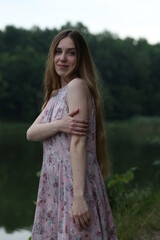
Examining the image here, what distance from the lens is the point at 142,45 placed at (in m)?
76.1

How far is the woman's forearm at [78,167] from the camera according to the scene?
2039 millimetres

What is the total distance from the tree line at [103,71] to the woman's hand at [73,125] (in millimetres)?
43582

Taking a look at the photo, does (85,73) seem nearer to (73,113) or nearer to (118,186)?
(73,113)

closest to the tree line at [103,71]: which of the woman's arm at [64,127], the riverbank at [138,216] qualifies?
the riverbank at [138,216]

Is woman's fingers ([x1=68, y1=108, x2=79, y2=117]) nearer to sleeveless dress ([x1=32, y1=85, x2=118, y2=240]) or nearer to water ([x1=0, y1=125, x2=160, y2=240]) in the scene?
sleeveless dress ([x1=32, y1=85, x2=118, y2=240])

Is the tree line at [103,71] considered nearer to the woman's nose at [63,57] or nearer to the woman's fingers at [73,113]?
the woman's nose at [63,57]

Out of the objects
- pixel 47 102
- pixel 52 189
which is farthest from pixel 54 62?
pixel 52 189

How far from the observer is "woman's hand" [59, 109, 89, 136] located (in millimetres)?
2105

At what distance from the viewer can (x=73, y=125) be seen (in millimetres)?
2107

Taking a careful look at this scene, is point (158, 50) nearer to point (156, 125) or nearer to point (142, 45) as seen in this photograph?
point (142, 45)

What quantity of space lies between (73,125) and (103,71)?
2544 inches

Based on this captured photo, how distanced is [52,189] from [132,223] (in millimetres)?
2316

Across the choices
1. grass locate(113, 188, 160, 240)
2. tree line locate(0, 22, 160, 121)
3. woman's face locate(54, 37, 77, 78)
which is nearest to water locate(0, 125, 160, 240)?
grass locate(113, 188, 160, 240)

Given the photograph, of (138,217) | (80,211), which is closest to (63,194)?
(80,211)
